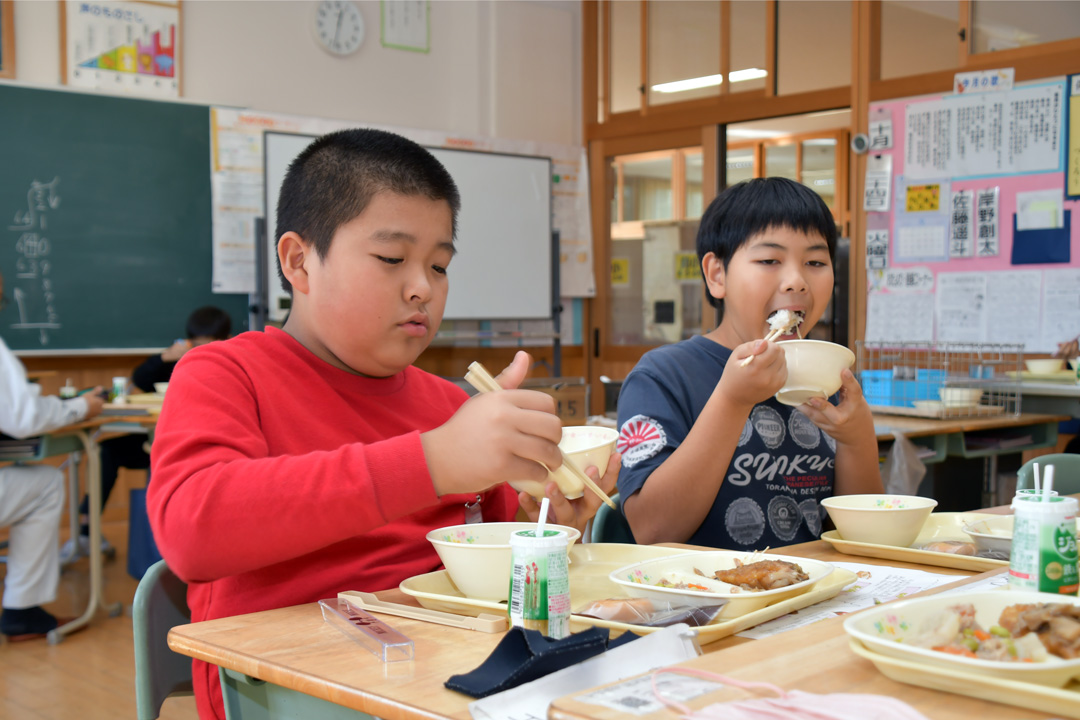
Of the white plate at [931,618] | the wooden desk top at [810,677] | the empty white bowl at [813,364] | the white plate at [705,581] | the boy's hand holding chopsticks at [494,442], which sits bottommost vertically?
the white plate at [705,581]

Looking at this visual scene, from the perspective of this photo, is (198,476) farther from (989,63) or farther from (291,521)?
(989,63)

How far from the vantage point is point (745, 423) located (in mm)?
1461

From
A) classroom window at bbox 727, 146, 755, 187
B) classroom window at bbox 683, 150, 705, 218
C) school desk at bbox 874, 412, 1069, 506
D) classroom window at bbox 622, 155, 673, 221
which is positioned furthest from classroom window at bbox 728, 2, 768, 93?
school desk at bbox 874, 412, 1069, 506

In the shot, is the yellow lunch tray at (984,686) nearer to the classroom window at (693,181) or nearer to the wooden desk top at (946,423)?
the wooden desk top at (946,423)

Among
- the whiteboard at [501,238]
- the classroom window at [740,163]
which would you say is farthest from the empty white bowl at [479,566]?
the classroom window at [740,163]

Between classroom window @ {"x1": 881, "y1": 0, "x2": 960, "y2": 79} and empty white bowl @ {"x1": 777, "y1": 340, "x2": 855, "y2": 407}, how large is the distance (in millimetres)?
3786

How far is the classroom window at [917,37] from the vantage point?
4.44 metres

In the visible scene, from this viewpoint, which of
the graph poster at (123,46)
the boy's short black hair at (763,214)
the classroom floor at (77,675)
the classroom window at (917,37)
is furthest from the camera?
the graph poster at (123,46)

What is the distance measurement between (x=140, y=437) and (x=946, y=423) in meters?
3.57

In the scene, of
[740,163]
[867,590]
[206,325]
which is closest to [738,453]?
[867,590]

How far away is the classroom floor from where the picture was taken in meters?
2.52

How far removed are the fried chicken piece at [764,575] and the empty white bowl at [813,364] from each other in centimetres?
38

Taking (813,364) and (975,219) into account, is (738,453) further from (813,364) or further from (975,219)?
(975,219)

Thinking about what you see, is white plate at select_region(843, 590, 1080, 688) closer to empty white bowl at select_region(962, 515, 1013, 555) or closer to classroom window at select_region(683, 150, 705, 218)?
empty white bowl at select_region(962, 515, 1013, 555)
